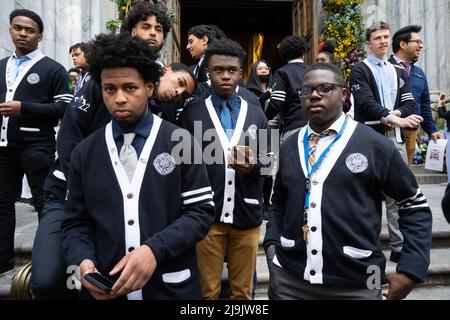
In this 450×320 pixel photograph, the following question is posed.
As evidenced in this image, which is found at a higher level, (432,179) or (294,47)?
(294,47)

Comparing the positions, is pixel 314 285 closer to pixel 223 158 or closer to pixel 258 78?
pixel 223 158

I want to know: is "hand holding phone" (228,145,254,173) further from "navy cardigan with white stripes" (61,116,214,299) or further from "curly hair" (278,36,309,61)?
"curly hair" (278,36,309,61)

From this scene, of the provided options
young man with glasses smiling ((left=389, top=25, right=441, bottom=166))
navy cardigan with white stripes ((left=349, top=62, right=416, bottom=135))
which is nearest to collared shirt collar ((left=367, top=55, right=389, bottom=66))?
navy cardigan with white stripes ((left=349, top=62, right=416, bottom=135))

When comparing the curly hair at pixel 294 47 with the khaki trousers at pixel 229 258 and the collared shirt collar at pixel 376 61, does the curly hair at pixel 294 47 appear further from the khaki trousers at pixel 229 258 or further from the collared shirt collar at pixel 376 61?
the khaki trousers at pixel 229 258

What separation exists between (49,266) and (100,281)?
62 centimetres

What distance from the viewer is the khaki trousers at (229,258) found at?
303 centimetres

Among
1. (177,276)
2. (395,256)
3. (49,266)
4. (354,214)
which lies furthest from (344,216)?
(395,256)

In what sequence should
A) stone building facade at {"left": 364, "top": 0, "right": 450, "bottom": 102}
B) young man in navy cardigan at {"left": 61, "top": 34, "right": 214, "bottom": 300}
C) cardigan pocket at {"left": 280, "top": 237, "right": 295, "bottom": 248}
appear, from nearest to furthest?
young man in navy cardigan at {"left": 61, "top": 34, "right": 214, "bottom": 300}
cardigan pocket at {"left": 280, "top": 237, "right": 295, "bottom": 248}
stone building facade at {"left": 364, "top": 0, "right": 450, "bottom": 102}

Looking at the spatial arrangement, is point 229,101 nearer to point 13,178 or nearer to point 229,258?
point 229,258

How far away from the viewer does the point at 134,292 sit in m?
2.02

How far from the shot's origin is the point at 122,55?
2.17 m

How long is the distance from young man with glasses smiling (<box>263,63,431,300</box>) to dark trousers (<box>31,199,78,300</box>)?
1.21m

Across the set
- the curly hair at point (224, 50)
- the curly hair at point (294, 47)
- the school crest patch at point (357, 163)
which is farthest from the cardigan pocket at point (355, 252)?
the curly hair at point (294, 47)

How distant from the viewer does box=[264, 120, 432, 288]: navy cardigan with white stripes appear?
214 cm
